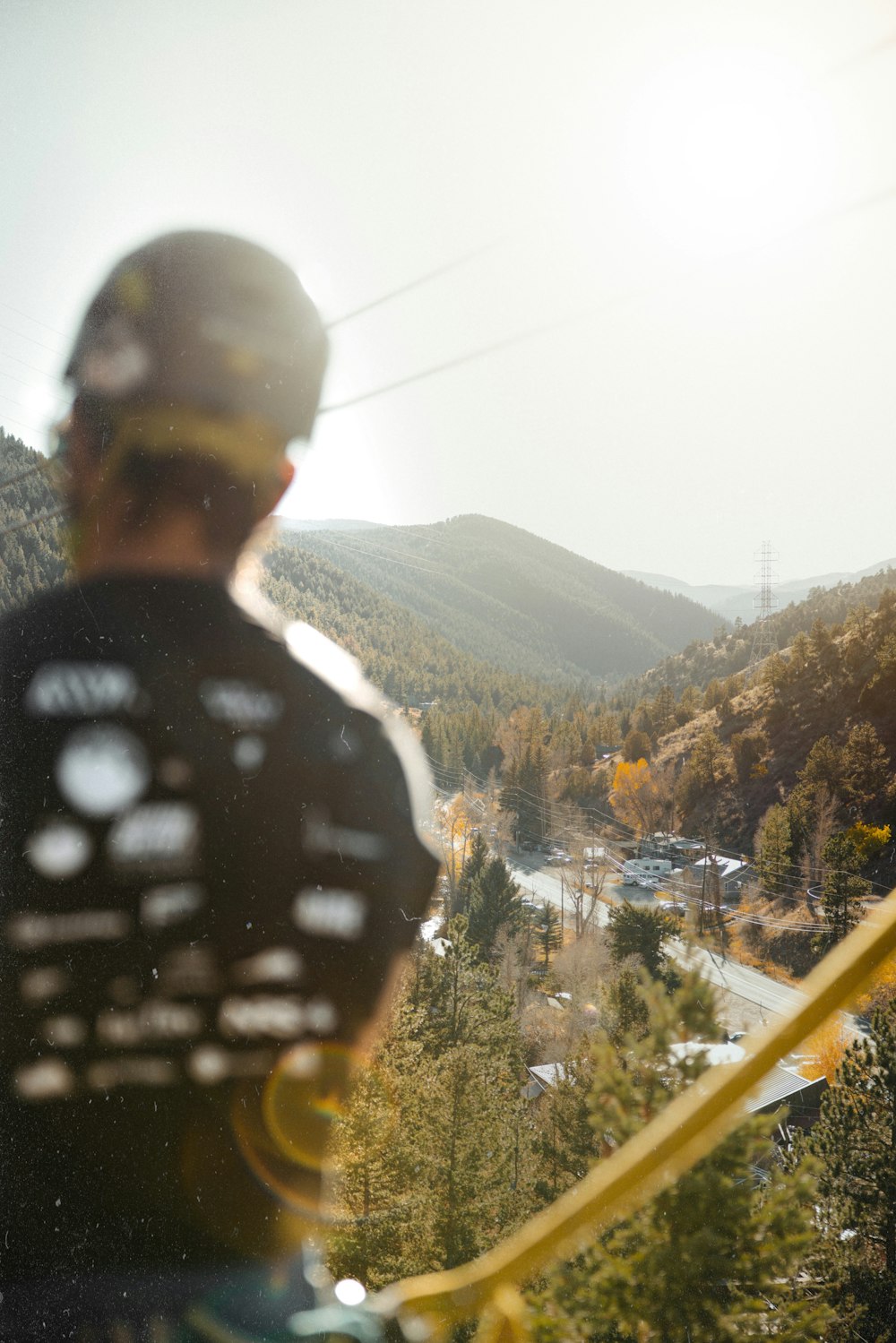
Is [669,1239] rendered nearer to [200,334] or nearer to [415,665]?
[200,334]

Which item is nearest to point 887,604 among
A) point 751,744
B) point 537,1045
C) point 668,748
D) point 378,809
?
point 751,744

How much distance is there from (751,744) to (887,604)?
277 inches

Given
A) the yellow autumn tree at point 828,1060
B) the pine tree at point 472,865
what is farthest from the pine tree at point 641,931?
the pine tree at point 472,865

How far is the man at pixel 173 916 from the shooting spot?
22 cm

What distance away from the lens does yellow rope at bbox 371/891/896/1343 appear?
16cm

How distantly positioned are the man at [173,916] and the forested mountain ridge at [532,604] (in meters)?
33.3

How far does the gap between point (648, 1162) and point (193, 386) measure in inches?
13.6

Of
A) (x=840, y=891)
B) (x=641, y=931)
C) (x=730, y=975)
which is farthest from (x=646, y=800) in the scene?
(x=730, y=975)

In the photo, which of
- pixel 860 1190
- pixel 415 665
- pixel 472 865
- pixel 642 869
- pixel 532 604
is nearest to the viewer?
pixel 860 1190

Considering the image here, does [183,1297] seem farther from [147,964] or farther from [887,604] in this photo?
[887,604]

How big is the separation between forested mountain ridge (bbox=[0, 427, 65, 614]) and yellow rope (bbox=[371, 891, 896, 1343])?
312mm

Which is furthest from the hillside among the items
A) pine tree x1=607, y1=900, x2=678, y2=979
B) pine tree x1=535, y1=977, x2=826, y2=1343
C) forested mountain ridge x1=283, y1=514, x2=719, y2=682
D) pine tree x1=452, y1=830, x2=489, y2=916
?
forested mountain ridge x1=283, y1=514, x2=719, y2=682

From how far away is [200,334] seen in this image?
0.33 m

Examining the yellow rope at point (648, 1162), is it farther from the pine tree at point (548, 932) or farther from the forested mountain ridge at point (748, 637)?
the forested mountain ridge at point (748, 637)
